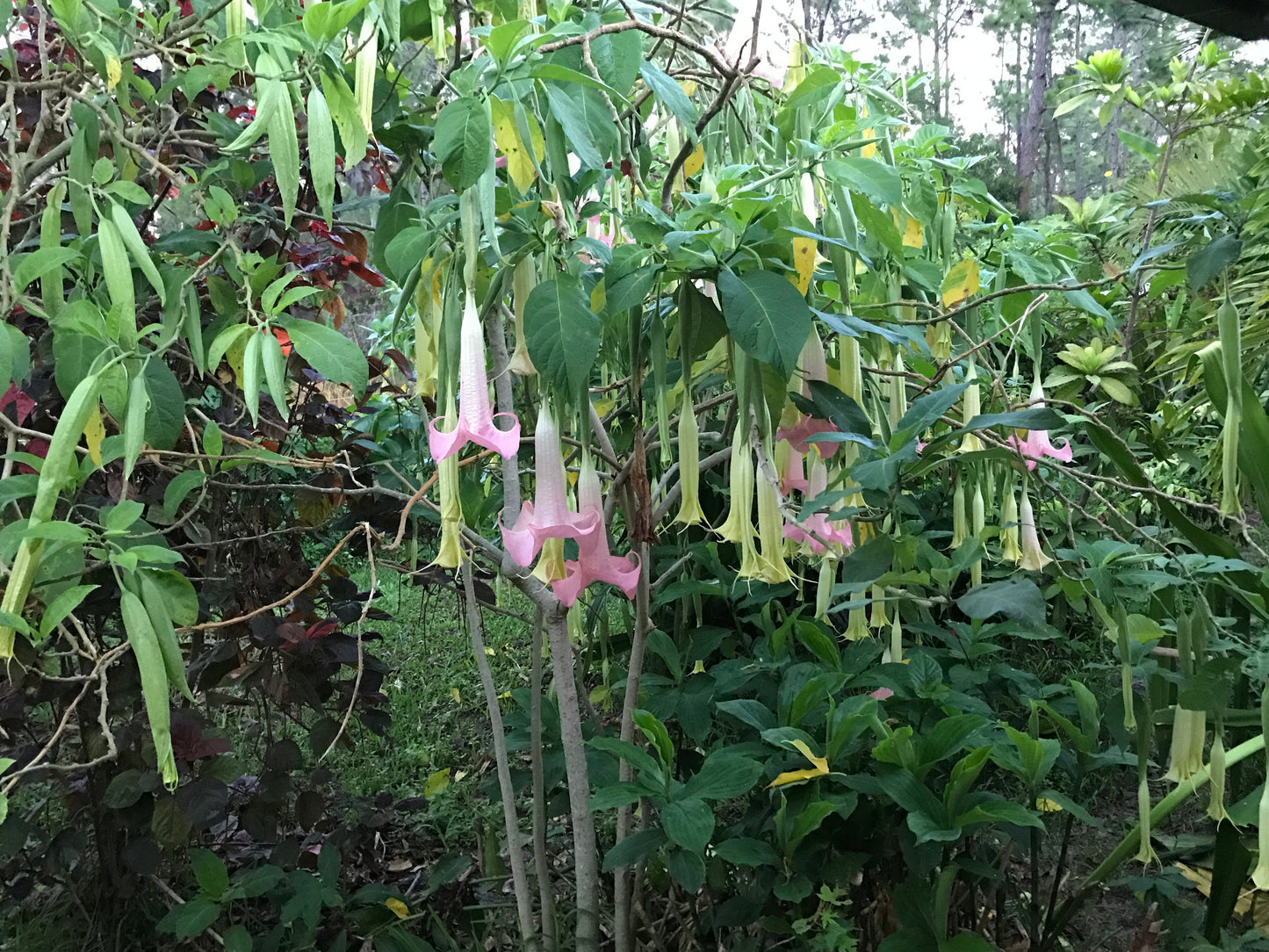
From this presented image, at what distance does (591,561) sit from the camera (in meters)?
0.79

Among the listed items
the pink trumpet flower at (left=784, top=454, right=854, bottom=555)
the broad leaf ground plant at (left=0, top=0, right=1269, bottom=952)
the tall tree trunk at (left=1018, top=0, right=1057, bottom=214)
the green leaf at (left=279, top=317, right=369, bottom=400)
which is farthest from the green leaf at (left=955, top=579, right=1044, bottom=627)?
the tall tree trunk at (left=1018, top=0, right=1057, bottom=214)

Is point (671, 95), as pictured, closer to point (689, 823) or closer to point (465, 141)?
point (465, 141)

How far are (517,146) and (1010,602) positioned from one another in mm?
599

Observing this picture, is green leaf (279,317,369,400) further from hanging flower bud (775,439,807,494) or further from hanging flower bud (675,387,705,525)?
hanging flower bud (775,439,807,494)

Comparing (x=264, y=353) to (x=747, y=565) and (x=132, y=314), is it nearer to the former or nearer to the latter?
(x=132, y=314)

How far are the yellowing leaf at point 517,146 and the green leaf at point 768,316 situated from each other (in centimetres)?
21

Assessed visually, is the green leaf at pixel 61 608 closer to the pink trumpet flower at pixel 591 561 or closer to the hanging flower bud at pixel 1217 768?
the pink trumpet flower at pixel 591 561

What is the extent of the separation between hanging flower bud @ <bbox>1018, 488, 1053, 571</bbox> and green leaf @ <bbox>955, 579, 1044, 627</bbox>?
0.23 m

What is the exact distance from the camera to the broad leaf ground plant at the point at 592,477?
0.71 meters

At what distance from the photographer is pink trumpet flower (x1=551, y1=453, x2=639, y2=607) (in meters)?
0.76

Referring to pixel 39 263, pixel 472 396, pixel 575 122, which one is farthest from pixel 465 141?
pixel 39 263

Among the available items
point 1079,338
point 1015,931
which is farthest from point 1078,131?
point 1015,931

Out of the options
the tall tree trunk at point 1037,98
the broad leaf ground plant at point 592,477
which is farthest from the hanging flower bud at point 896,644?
the tall tree trunk at point 1037,98

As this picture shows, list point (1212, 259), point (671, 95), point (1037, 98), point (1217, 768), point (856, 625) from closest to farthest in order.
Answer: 1. point (671, 95)
2. point (1217, 768)
3. point (1212, 259)
4. point (856, 625)
5. point (1037, 98)
